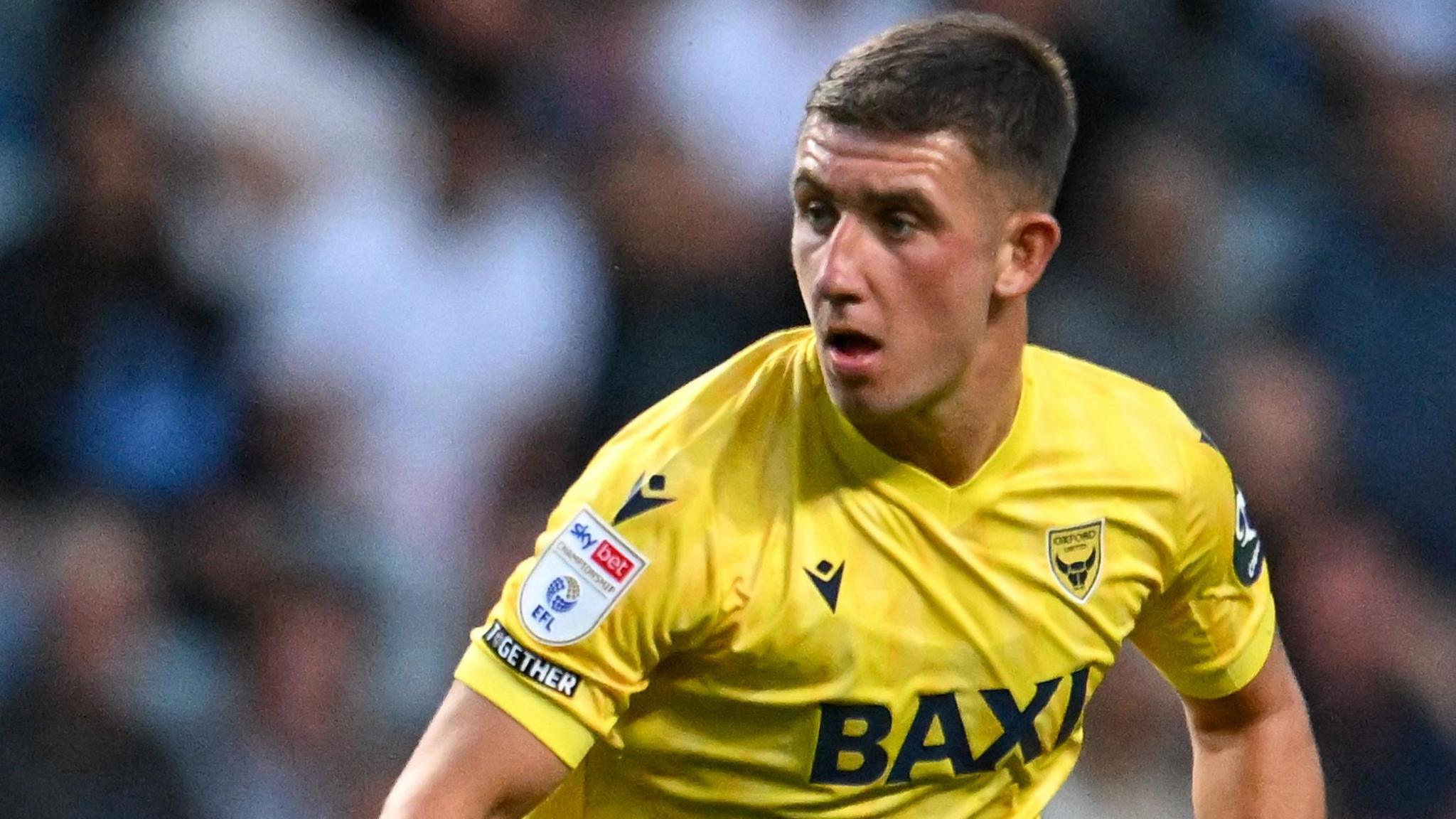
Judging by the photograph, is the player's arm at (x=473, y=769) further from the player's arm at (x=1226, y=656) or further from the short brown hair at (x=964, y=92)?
the player's arm at (x=1226, y=656)

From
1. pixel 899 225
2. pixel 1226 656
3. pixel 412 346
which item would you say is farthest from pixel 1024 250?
pixel 412 346

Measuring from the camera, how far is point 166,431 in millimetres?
3881

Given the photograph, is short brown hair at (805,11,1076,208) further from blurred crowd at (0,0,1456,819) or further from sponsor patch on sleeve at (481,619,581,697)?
blurred crowd at (0,0,1456,819)

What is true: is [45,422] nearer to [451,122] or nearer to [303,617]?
[303,617]

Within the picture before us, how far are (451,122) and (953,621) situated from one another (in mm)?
2095

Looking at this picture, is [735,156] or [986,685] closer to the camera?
[986,685]

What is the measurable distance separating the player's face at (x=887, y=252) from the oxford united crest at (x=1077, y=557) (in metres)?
0.33

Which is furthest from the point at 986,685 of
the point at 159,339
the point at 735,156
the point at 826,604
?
the point at 159,339

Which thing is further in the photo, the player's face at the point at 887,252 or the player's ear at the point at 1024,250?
the player's ear at the point at 1024,250

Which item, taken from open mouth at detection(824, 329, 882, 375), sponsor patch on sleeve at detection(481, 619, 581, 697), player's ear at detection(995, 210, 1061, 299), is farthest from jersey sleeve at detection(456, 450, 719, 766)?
player's ear at detection(995, 210, 1061, 299)

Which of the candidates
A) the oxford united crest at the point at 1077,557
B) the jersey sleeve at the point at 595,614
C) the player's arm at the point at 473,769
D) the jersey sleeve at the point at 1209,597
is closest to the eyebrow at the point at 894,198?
the jersey sleeve at the point at 595,614

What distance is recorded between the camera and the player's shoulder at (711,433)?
221 centimetres

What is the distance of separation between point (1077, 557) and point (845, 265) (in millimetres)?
A: 581

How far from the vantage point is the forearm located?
2760 mm
